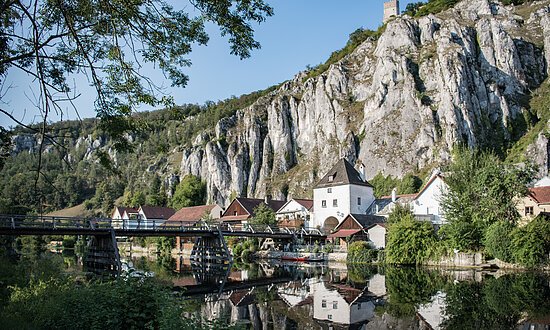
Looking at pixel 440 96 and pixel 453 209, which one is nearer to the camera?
pixel 453 209

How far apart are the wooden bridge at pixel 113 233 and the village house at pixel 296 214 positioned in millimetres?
5984

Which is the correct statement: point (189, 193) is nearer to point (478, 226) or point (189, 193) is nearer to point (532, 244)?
point (478, 226)

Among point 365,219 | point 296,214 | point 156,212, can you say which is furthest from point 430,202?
point 156,212

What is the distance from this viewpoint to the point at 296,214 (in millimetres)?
69875

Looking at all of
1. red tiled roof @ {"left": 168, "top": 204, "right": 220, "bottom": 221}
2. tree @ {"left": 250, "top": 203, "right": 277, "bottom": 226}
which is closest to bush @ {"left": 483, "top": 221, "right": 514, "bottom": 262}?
tree @ {"left": 250, "top": 203, "right": 277, "bottom": 226}

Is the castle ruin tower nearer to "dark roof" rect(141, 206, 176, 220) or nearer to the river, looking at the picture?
"dark roof" rect(141, 206, 176, 220)

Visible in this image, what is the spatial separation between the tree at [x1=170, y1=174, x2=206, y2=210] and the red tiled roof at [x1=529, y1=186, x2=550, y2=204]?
85461 mm

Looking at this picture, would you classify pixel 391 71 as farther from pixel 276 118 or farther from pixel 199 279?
pixel 199 279

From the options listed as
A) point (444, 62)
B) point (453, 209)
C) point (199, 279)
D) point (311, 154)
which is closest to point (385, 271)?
point (453, 209)

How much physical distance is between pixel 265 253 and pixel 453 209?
23.0 m

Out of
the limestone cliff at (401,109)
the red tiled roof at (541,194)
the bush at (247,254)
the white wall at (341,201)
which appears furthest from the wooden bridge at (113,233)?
the limestone cliff at (401,109)

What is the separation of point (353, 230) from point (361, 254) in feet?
21.8

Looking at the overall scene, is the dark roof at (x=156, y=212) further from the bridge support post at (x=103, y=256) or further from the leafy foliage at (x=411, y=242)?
the leafy foliage at (x=411, y=242)

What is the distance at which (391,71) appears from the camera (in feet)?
340
